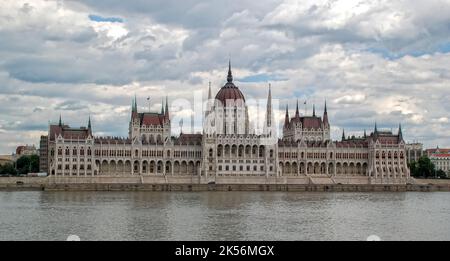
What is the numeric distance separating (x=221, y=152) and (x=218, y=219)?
65050mm

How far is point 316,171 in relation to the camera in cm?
12581

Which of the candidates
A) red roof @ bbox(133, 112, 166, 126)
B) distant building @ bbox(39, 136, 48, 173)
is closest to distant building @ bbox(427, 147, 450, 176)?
red roof @ bbox(133, 112, 166, 126)

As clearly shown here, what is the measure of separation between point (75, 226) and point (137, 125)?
81.1 meters

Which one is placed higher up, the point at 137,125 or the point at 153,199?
the point at 137,125

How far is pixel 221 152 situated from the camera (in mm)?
118188

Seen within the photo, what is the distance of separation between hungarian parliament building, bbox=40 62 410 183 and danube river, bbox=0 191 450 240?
4010cm

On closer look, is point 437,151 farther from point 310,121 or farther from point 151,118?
point 151,118

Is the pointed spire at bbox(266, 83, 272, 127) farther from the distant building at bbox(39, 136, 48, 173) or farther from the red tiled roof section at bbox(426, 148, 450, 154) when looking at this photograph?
the red tiled roof section at bbox(426, 148, 450, 154)

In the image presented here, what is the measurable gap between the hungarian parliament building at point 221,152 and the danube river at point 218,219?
40104 millimetres

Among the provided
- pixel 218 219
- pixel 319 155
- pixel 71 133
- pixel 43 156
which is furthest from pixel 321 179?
pixel 218 219

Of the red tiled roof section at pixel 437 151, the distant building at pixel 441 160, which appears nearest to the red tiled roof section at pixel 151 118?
the distant building at pixel 441 160

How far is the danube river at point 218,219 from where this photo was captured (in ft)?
143
